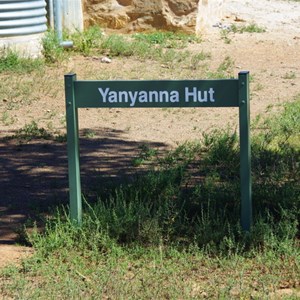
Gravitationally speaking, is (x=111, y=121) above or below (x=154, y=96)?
below

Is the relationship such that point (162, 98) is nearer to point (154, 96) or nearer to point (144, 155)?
point (154, 96)

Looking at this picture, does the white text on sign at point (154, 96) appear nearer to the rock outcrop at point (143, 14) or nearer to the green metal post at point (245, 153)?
the green metal post at point (245, 153)

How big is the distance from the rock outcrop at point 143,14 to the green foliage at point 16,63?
303 cm

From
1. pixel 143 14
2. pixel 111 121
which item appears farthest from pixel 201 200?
pixel 143 14

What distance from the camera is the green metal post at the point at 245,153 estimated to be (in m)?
5.76

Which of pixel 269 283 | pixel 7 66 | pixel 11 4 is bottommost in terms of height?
pixel 269 283

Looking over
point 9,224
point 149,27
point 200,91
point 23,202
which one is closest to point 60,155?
point 23,202

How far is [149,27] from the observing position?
47.5ft

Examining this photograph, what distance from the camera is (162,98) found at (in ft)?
19.2

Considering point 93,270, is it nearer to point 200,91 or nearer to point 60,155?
point 200,91

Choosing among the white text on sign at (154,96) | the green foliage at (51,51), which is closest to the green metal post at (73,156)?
the white text on sign at (154,96)

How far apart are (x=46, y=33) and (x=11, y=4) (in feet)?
2.90

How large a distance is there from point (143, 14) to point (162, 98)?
8844mm

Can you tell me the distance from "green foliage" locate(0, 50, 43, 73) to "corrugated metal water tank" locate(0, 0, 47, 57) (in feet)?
0.53
